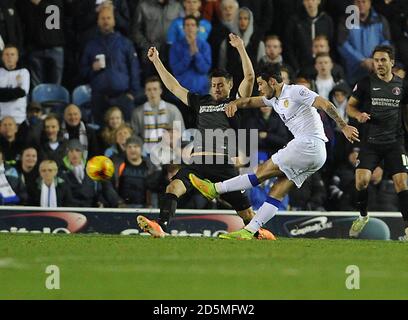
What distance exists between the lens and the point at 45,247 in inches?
532

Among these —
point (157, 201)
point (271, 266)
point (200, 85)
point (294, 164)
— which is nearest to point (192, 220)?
point (157, 201)

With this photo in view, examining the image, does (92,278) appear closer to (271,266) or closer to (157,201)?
(271,266)

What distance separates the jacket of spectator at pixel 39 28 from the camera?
64.5 feet

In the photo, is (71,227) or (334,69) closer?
(71,227)

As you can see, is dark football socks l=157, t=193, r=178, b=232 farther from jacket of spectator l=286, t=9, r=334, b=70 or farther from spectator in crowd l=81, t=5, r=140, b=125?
jacket of spectator l=286, t=9, r=334, b=70

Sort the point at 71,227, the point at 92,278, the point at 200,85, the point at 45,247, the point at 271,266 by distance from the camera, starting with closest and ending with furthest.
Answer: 1. the point at 92,278
2. the point at 271,266
3. the point at 45,247
4. the point at 71,227
5. the point at 200,85

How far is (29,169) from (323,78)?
15.7ft

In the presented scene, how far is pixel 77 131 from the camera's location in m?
18.9

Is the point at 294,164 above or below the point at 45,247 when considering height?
above

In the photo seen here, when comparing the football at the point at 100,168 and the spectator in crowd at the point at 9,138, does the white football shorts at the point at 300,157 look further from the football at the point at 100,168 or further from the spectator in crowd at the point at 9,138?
the spectator in crowd at the point at 9,138

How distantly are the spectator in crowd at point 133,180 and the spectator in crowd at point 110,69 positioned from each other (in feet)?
4.32

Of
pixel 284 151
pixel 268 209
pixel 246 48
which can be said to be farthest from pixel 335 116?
pixel 246 48

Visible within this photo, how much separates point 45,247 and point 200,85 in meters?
6.23
